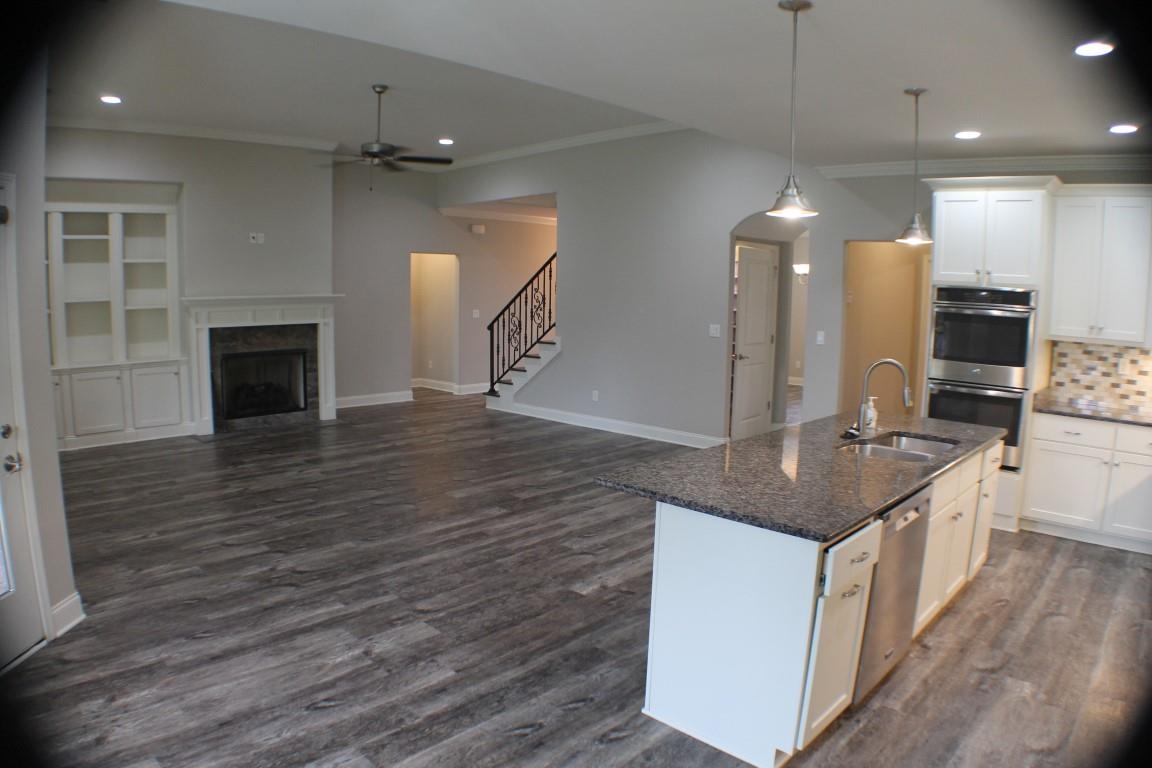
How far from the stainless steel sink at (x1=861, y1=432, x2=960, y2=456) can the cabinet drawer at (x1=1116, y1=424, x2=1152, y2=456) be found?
5.61ft

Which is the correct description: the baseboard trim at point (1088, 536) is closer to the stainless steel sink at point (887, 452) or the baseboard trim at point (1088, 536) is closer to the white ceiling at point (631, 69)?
the stainless steel sink at point (887, 452)

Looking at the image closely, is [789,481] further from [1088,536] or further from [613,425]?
[613,425]

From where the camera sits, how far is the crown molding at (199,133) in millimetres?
7047

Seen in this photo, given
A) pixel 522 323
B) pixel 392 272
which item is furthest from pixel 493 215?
pixel 392 272

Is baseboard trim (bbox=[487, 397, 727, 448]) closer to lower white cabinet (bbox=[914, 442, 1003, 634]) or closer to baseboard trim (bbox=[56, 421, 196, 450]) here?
lower white cabinet (bbox=[914, 442, 1003, 634])

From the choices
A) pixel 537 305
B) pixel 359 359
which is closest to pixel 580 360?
pixel 537 305

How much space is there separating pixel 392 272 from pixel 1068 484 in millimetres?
8021

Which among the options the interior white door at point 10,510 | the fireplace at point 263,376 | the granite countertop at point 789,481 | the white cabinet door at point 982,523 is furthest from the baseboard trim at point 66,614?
the fireplace at point 263,376

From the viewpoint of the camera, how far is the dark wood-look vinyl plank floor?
2.69 metres

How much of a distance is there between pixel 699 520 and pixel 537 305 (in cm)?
839

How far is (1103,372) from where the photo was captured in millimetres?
5273

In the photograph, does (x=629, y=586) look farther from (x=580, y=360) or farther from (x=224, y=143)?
(x=224, y=143)

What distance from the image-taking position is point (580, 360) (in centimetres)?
862

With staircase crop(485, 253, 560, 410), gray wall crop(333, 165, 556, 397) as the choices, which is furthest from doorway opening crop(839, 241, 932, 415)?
gray wall crop(333, 165, 556, 397)
